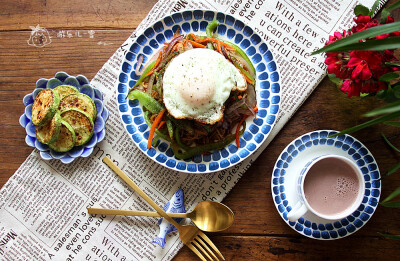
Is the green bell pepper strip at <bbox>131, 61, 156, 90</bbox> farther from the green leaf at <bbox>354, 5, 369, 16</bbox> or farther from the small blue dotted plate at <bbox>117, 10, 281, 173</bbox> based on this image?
the green leaf at <bbox>354, 5, 369, 16</bbox>

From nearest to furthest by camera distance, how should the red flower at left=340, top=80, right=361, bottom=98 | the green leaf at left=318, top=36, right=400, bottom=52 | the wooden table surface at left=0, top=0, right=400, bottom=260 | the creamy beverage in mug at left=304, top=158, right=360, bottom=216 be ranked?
the green leaf at left=318, top=36, right=400, bottom=52 → the red flower at left=340, top=80, right=361, bottom=98 → the creamy beverage in mug at left=304, top=158, right=360, bottom=216 → the wooden table surface at left=0, top=0, right=400, bottom=260

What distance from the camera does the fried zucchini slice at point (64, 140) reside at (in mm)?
2176

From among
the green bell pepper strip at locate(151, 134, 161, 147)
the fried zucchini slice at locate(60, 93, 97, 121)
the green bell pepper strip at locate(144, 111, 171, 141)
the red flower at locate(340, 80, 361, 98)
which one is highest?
the red flower at locate(340, 80, 361, 98)

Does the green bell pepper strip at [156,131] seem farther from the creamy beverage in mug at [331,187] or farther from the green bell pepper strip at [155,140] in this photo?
the creamy beverage in mug at [331,187]

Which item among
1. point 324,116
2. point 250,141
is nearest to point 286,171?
point 250,141

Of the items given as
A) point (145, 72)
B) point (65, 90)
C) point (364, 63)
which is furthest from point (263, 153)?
point (65, 90)

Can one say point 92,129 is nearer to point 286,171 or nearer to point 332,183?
point 286,171

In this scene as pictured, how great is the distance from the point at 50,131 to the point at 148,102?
67 centimetres

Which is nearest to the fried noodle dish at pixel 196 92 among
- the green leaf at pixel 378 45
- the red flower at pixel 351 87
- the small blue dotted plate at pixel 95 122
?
the small blue dotted plate at pixel 95 122

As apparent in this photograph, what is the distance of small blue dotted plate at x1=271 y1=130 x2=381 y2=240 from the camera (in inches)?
84.9

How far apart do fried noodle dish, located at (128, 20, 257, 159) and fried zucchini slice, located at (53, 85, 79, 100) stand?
1.42 ft

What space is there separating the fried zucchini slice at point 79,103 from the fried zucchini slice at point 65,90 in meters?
0.04

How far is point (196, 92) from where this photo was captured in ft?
6.24

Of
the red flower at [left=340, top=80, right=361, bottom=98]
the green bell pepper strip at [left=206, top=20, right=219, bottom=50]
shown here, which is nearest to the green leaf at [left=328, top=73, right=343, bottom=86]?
the red flower at [left=340, top=80, right=361, bottom=98]
